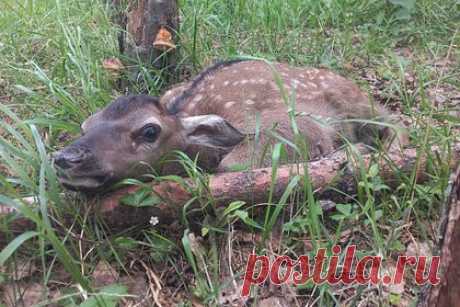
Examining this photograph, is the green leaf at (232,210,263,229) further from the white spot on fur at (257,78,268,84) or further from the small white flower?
the white spot on fur at (257,78,268,84)

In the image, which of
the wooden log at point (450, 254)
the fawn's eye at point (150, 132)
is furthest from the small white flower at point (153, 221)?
the wooden log at point (450, 254)

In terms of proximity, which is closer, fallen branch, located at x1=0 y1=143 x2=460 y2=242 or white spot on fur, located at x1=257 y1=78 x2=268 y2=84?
fallen branch, located at x1=0 y1=143 x2=460 y2=242

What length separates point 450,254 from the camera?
210cm

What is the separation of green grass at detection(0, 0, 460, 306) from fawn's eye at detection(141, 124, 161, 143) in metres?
0.31

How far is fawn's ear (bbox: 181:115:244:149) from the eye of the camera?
12.2 ft

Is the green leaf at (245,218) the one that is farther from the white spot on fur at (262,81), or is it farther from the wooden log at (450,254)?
the white spot on fur at (262,81)

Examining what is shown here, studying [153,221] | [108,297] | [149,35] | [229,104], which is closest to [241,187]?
[153,221]

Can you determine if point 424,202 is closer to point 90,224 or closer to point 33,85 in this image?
point 90,224

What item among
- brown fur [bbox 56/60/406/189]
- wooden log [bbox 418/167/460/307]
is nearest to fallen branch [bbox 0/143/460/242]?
brown fur [bbox 56/60/406/189]

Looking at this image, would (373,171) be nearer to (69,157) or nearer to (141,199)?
(141,199)

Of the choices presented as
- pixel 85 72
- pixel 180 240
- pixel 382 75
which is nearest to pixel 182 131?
pixel 180 240

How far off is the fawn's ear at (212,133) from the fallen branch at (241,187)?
1.57 feet

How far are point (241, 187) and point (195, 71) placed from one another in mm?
2250

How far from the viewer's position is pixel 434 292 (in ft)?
7.18
